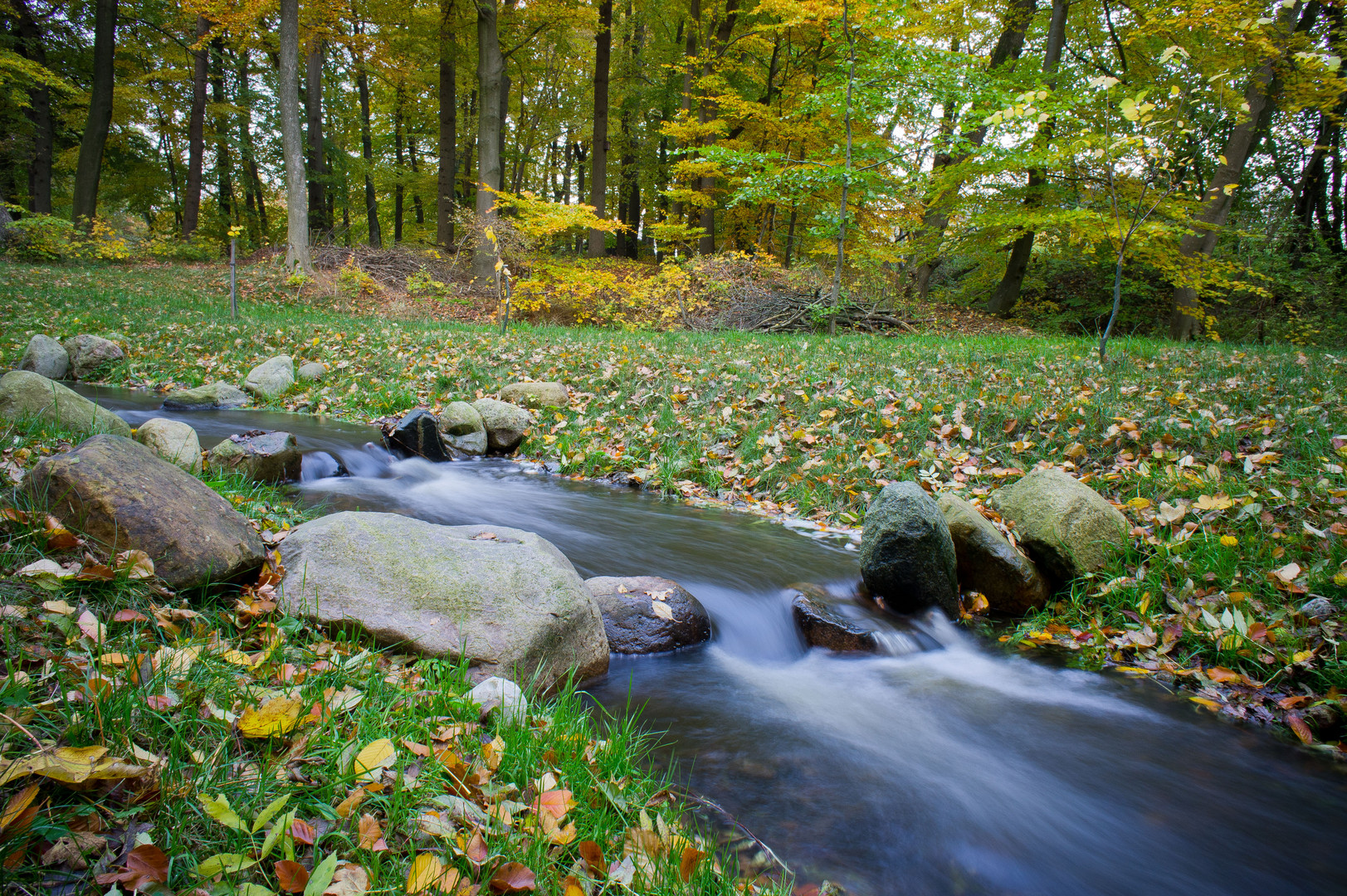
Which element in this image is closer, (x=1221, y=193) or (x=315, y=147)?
(x=1221, y=193)

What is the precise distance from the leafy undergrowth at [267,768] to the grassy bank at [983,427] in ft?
9.16

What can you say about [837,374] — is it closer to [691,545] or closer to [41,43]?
[691,545]

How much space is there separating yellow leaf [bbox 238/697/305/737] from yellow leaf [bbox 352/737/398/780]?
0.21 meters

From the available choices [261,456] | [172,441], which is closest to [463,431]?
[261,456]

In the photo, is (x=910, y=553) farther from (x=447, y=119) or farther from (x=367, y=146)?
(x=367, y=146)

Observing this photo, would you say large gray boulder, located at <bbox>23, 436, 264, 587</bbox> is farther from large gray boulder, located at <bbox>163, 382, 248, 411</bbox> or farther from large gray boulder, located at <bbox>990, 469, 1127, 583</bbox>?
large gray boulder, located at <bbox>163, 382, 248, 411</bbox>

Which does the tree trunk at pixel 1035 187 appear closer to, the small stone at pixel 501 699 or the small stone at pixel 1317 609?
the small stone at pixel 1317 609

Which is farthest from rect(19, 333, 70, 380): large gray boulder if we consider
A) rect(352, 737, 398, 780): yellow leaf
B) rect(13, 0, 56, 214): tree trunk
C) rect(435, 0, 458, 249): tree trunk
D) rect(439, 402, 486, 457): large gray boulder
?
rect(13, 0, 56, 214): tree trunk

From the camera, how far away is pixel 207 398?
7.50 m

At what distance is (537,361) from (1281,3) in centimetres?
800

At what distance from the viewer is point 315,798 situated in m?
1.46

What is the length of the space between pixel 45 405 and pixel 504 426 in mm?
3635

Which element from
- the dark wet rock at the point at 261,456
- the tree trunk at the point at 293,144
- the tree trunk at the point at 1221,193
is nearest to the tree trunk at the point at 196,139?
the tree trunk at the point at 293,144

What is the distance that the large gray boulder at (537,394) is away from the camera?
24.6 feet
